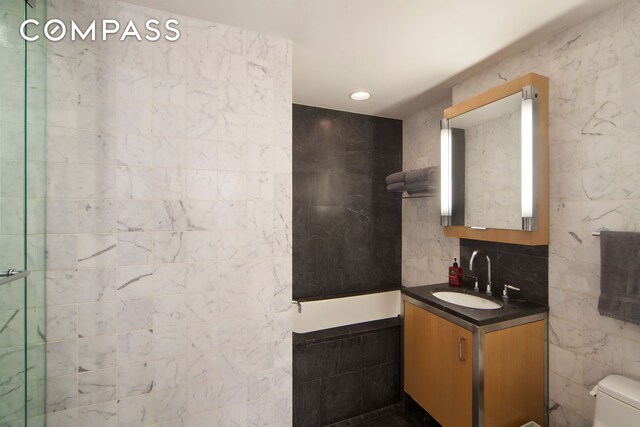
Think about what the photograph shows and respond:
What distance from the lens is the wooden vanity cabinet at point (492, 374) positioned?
1.62m

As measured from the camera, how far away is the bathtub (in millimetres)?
2732

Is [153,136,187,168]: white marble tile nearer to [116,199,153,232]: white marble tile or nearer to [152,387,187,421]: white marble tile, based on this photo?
[116,199,153,232]: white marble tile

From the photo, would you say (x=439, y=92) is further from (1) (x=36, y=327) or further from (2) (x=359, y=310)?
(1) (x=36, y=327)

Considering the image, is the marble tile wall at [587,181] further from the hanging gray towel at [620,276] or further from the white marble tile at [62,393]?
the white marble tile at [62,393]

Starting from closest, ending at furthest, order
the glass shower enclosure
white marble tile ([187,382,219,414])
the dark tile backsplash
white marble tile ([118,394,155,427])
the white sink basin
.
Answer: the glass shower enclosure → white marble tile ([118,394,155,427]) → white marble tile ([187,382,219,414]) → the dark tile backsplash → the white sink basin

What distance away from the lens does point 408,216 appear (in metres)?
3.10

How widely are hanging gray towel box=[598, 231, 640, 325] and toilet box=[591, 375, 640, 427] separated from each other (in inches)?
11.5

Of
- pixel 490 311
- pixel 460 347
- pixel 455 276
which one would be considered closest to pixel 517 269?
pixel 490 311

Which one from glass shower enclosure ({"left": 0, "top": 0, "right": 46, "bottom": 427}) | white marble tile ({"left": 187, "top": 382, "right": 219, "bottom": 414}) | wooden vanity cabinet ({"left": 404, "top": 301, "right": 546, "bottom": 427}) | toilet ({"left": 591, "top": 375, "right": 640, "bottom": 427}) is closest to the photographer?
glass shower enclosure ({"left": 0, "top": 0, "right": 46, "bottom": 427})

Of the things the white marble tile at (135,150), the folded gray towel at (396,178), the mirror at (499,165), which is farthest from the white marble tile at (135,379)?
the folded gray towel at (396,178)

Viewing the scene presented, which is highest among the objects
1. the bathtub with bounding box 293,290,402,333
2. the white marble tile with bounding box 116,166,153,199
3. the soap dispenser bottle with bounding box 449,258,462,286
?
the white marble tile with bounding box 116,166,153,199

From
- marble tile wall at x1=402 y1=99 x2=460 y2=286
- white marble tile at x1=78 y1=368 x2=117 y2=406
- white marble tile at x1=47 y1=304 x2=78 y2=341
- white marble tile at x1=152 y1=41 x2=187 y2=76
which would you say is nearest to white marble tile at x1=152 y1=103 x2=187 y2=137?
white marble tile at x1=152 y1=41 x2=187 y2=76

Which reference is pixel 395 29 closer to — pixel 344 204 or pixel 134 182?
pixel 134 182

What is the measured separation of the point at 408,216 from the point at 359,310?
1.11 m
